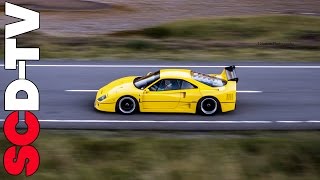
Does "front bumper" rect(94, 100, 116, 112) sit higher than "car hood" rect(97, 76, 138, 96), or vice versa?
"car hood" rect(97, 76, 138, 96)

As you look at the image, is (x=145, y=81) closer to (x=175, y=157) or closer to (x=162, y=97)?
(x=162, y=97)

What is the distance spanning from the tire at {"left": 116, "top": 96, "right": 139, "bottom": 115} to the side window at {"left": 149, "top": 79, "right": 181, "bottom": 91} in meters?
0.56

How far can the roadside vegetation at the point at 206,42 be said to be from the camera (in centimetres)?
2203

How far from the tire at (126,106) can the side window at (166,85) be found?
56 centimetres

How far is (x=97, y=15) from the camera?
32438 mm


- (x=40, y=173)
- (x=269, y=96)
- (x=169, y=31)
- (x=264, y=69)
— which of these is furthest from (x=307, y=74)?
(x=40, y=173)

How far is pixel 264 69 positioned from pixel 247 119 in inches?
189

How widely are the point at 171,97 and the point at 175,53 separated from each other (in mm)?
6424

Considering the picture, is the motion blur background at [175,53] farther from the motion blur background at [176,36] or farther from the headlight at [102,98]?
the headlight at [102,98]

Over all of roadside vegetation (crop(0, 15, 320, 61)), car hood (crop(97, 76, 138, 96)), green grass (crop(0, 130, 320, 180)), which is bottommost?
green grass (crop(0, 130, 320, 180))

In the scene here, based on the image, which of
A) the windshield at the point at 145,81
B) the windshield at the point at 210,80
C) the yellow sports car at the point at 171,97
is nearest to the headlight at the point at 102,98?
the yellow sports car at the point at 171,97

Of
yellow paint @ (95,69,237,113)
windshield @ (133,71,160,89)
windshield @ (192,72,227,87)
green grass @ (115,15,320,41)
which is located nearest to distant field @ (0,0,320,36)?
green grass @ (115,15,320,41)

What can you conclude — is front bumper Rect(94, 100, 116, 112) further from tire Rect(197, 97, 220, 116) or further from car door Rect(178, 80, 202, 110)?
tire Rect(197, 97, 220, 116)

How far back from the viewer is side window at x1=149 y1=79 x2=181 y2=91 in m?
16.1
